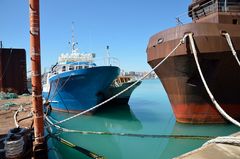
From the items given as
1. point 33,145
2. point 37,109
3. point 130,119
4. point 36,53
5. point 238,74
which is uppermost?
point 36,53

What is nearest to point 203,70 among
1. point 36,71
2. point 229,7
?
point 229,7

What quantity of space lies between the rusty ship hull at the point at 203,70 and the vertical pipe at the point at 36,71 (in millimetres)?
5897

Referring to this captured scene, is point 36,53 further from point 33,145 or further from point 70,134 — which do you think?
point 70,134

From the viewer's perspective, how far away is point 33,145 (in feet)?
19.1

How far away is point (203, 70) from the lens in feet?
31.6

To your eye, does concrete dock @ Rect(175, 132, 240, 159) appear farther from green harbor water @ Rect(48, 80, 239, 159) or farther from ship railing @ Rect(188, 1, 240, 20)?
ship railing @ Rect(188, 1, 240, 20)

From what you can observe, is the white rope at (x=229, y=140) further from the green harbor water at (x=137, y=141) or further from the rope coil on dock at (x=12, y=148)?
the rope coil on dock at (x=12, y=148)

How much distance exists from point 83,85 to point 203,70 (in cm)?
770

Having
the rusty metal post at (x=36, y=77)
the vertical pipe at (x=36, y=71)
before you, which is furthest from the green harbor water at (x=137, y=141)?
the vertical pipe at (x=36, y=71)

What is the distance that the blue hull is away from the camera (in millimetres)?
14086

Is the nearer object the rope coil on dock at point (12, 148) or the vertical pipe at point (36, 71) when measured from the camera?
the rope coil on dock at point (12, 148)

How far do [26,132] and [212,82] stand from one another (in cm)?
760

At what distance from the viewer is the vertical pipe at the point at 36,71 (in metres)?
5.85

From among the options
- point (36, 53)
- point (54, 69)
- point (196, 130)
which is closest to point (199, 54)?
point (196, 130)
